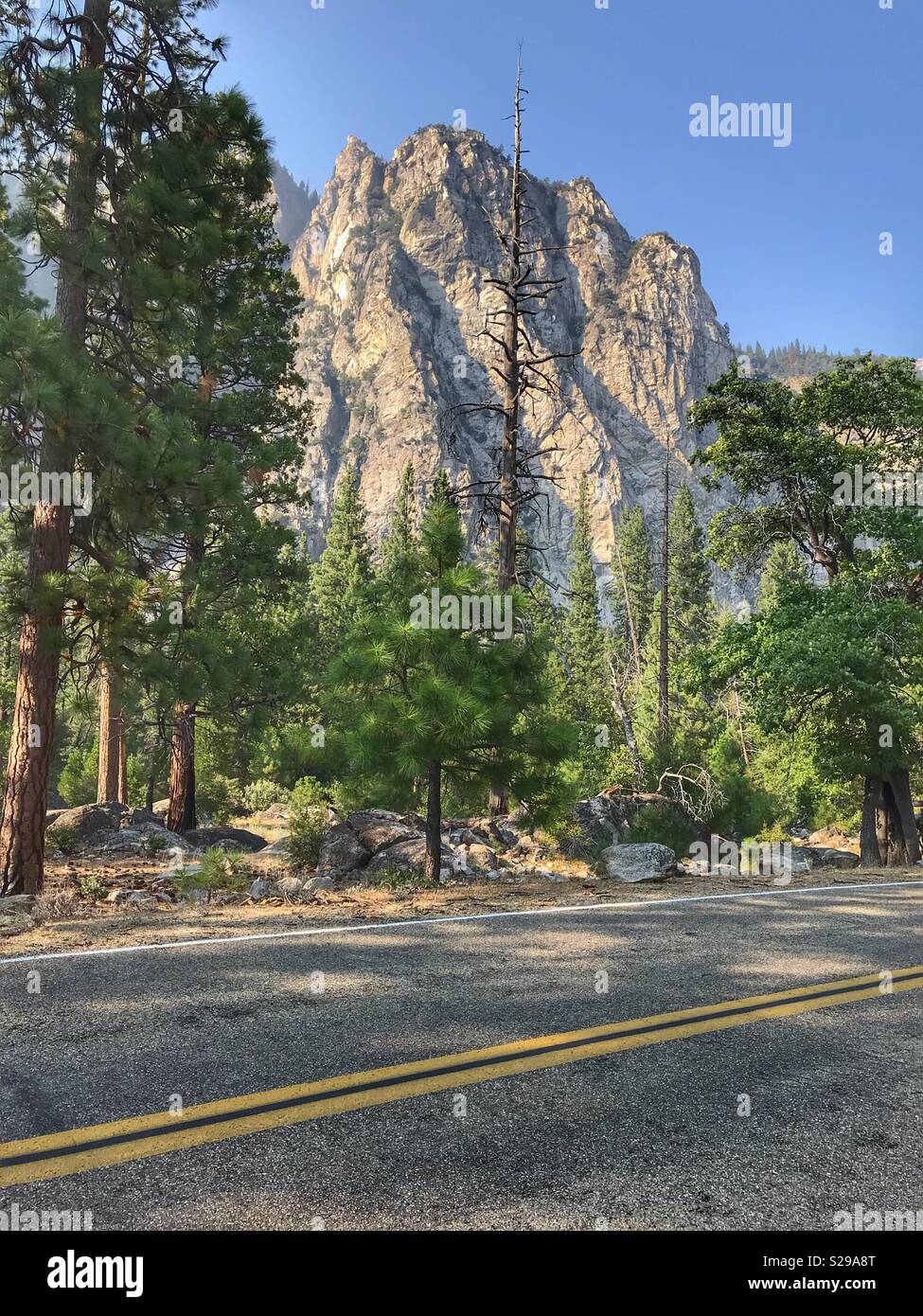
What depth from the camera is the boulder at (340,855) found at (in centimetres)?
1245

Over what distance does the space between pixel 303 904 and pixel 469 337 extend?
172844 mm

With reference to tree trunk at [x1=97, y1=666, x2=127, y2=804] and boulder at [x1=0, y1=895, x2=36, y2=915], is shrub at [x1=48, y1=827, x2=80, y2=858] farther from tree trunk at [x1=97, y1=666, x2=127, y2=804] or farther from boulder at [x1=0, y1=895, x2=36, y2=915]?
boulder at [x1=0, y1=895, x2=36, y2=915]

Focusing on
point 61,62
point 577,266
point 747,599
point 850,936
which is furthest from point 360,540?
point 577,266

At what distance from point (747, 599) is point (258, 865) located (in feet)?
506

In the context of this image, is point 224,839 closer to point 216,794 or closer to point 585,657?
point 216,794

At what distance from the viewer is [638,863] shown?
11.9 m

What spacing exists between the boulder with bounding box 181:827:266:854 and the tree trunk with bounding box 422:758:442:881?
24.9 ft

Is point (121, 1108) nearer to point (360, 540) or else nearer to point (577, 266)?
point (360, 540)

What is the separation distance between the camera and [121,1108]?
367 cm

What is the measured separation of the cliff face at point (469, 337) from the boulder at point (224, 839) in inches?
A: 4983

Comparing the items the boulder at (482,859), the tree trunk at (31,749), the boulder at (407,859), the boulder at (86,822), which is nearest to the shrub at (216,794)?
the boulder at (86,822)

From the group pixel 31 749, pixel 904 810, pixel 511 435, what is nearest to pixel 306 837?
pixel 31 749

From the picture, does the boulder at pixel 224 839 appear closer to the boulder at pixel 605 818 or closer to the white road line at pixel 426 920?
the boulder at pixel 605 818
